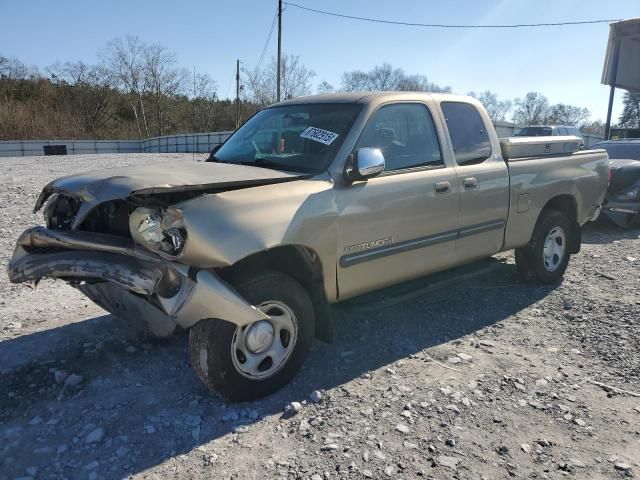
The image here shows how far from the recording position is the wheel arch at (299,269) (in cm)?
320

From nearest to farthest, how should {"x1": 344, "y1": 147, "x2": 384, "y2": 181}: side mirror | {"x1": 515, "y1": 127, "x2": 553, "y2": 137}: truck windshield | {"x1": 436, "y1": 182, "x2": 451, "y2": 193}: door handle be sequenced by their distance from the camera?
{"x1": 344, "y1": 147, "x2": 384, "y2": 181}: side mirror
{"x1": 436, "y1": 182, "x2": 451, "y2": 193}: door handle
{"x1": 515, "y1": 127, "x2": 553, "y2": 137}: truck windshield

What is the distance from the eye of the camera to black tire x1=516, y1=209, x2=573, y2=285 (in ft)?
17.8

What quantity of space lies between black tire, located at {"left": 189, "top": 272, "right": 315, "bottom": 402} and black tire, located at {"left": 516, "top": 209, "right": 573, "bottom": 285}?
9.89 feet

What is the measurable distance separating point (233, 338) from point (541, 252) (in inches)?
146

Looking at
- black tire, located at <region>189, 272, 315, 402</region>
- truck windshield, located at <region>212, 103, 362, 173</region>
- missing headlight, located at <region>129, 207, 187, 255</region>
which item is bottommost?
black tire, located at <region>189, 272, 315, 402</region>

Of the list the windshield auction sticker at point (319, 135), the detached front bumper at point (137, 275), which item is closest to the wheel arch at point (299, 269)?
the detached front bumper at point (137, 275)

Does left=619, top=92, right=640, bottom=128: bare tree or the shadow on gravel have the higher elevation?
left=619, top=92, right=640, bottom=128: bare tree

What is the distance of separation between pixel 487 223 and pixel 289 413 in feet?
8.40

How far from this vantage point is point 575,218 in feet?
19.0

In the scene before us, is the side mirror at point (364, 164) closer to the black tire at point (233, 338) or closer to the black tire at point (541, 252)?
the black tire at point (233, 338)

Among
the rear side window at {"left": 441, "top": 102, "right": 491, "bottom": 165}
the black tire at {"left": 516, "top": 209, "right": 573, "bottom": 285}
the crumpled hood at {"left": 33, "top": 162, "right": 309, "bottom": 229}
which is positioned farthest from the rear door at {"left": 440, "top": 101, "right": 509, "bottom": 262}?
the crumpled hood at {"left": 33, "top": 162, "right": 309, "bottom": 229}

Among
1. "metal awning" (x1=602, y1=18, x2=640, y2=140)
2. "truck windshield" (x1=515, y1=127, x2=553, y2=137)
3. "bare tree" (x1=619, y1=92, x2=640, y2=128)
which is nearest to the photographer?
"truck windshield" (x1=515, y1=127, x2=553, y2=137)

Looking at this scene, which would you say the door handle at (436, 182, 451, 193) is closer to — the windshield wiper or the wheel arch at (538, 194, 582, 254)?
the windshield wiper

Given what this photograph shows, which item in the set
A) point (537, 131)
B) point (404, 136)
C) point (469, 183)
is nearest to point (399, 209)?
point (404, 136)
